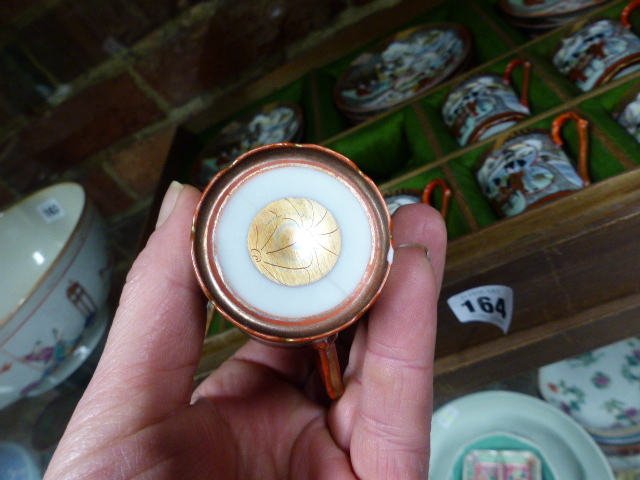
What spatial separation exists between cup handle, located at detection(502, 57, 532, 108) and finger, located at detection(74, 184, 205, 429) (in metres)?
0.60

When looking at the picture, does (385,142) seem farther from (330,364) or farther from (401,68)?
(330,364)

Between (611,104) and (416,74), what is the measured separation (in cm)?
35

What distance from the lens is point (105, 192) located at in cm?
120

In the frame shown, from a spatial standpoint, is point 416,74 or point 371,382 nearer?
point 371,382

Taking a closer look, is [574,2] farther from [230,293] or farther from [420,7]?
[230,293]

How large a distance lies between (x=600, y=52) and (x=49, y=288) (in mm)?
915

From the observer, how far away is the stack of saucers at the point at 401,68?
0.89m

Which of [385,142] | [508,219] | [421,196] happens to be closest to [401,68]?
[385,142]

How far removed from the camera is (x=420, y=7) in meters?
1.02

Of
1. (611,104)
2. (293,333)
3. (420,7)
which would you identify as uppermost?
(293,333)

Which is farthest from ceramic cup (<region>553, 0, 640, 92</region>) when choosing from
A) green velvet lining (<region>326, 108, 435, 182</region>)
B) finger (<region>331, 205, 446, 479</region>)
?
finger (<region>331, 205, 446, 479</region>)

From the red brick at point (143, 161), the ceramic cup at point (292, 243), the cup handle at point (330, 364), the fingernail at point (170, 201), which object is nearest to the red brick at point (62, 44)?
the red brick at point (143, 161)

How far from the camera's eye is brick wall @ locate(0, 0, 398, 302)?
96 centimetres

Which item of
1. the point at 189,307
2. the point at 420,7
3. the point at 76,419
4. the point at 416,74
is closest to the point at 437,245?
the point at 189,307
